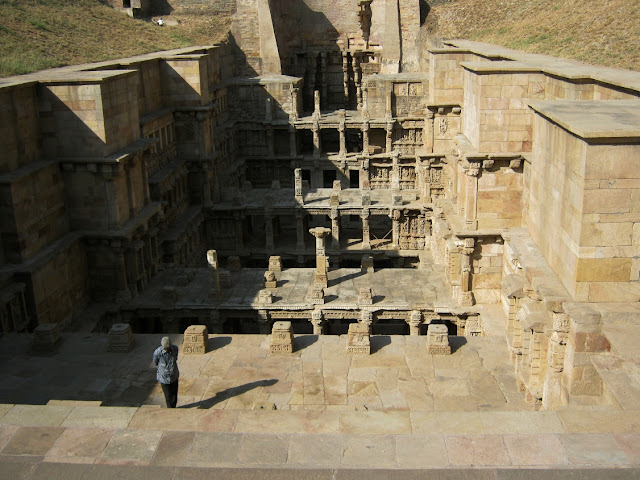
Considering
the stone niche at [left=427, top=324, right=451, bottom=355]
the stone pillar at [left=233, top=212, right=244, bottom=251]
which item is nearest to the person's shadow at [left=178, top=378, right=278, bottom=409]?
the stone niche at [left=427, top=324, right=451, bottom=355]

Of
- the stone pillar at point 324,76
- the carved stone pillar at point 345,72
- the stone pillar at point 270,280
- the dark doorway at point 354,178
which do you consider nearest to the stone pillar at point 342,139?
the dark doorway at point 354,178

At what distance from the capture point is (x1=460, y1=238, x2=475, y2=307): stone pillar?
58.5ft

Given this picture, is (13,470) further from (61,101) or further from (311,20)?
(311,20)

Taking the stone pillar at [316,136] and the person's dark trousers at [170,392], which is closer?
the person's dark trousers at [170,392]

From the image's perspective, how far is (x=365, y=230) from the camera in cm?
2927

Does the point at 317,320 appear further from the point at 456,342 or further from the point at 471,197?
the point at 471,197

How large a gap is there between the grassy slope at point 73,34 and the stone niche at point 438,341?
62.6 feet

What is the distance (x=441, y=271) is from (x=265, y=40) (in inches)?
836

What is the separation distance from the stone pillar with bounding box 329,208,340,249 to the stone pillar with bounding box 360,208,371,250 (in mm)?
1084

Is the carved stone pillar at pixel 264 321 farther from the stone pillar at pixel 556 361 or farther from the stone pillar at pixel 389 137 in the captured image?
the stone pillar at pixel 389 137

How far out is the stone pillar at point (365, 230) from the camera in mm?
28969

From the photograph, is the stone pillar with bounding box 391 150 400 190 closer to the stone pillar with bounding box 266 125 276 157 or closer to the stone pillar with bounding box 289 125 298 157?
the stone pillar with bounding box 289 125 298 157

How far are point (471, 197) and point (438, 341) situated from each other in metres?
4.22

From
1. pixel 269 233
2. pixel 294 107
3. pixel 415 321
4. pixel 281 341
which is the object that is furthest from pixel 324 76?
pixel 281 341
